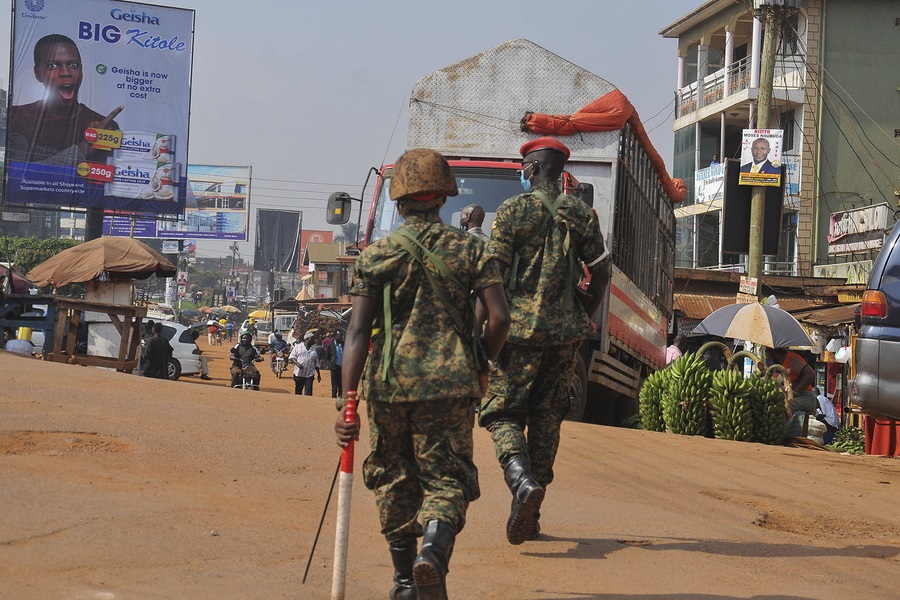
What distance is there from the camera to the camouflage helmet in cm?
414

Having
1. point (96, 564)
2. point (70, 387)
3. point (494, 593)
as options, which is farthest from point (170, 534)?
point (70, 387)

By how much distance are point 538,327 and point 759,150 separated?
13.4 metres

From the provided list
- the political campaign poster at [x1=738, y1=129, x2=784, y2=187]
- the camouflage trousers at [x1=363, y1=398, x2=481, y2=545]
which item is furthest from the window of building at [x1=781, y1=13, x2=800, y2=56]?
the camouflage trousers at [x1=363, y1=398, x2=481, y2=545]

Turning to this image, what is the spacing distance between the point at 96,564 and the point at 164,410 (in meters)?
4.77

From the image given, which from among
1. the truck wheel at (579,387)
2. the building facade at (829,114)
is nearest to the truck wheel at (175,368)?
the truck wheel at (579,387)

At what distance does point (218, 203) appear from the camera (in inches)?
2539

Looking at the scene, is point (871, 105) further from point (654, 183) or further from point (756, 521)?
point (756, 521)

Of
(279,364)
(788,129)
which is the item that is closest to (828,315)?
(788,129)

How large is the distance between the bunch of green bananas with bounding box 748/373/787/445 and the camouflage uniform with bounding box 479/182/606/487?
23.3 ft

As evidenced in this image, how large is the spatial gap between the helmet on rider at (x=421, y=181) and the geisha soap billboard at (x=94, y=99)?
28120mm

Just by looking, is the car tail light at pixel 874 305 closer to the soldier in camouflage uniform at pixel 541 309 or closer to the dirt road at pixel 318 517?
the dirt road at pixel 318 517

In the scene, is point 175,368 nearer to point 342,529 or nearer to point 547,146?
point 547,146

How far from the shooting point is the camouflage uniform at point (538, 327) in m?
5.31

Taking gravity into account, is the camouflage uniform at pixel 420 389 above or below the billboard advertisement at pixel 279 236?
below
